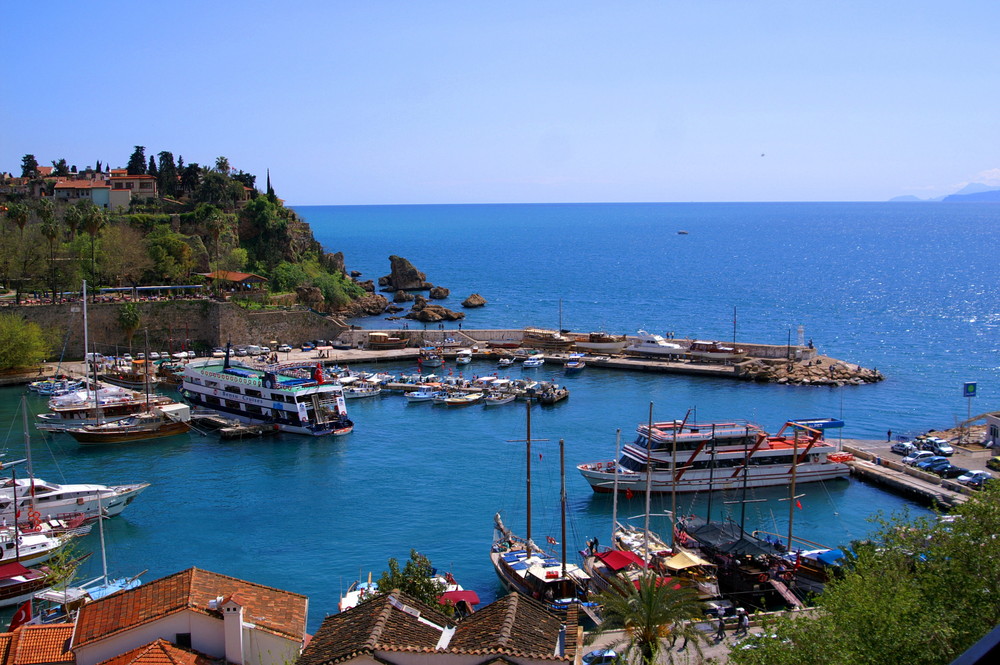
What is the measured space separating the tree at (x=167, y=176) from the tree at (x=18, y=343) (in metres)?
35.8

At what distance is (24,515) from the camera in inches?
1287

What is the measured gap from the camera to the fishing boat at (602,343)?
68.5 m

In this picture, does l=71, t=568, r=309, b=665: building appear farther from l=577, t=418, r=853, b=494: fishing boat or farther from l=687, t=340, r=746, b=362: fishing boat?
l=687, t=340, r=746, b=362: fishing boat

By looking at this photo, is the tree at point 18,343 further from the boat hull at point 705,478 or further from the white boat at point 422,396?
the boat hull at point 705,478

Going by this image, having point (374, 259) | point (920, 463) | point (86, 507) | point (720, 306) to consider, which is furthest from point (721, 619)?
point (374, 259)

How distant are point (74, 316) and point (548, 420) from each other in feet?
115

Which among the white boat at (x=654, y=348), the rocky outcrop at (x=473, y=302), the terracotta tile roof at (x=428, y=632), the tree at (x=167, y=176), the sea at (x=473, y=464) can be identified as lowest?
the sea at (x=473, y=464)

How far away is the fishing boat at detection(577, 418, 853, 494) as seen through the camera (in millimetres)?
38562

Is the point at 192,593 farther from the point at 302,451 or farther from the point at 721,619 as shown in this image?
the point at 302,451

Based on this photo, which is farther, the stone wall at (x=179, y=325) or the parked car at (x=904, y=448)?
the stone wall at (x=179, y=325)

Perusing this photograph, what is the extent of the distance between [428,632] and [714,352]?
52.5 meters

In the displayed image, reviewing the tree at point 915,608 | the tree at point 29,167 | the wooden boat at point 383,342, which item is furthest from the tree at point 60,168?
the tree at point 915,608

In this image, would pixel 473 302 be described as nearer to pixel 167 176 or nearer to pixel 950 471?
pixel 167 176

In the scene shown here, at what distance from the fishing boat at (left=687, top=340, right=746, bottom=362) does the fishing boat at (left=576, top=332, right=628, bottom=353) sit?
17.4 ft
